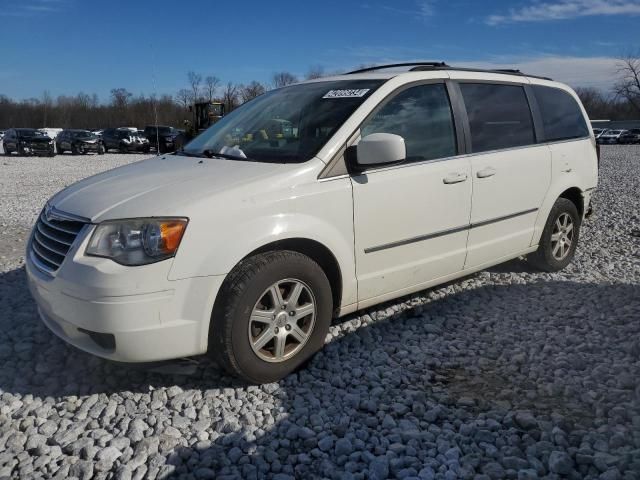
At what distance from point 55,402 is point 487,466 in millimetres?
2335

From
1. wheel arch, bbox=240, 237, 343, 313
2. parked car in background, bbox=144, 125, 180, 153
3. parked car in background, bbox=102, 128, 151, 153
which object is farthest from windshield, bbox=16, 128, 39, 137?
wheel arch, bbox=240, 237, 343, 313

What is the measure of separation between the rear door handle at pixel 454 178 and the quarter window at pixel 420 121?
0.16 m

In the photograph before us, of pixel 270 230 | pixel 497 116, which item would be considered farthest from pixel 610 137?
pixel 270 230

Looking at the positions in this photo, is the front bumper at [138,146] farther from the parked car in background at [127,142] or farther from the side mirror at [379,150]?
the side mirror at [379,150]

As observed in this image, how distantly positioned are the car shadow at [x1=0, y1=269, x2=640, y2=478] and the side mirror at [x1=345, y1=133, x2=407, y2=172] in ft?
4.18

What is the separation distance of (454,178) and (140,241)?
89.1 inches

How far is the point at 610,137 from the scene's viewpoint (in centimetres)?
4600

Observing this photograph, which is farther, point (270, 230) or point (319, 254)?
point (319, 254)

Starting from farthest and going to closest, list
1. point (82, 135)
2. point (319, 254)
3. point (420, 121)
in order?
point (82, 135) < point (420, 121) < point (319, 254)

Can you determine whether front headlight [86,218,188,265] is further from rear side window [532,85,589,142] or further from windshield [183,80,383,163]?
rear side window [532,85,589,142]

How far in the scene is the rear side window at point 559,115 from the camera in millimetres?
4879

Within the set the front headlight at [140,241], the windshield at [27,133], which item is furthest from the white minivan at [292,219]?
the windshield at [27,133]

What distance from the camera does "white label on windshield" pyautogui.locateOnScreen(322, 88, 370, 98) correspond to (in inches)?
142

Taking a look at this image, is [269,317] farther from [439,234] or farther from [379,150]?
[439,234]
